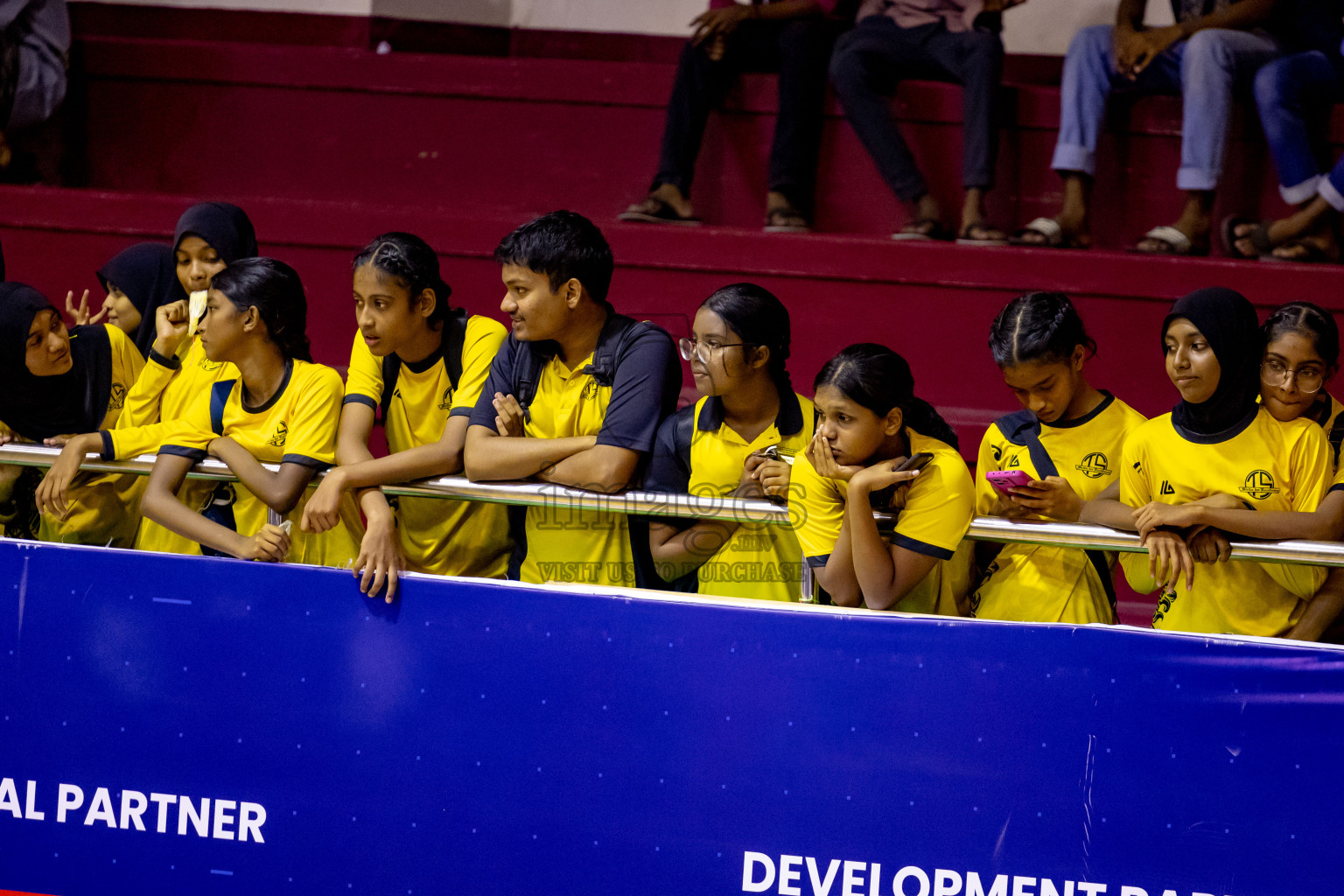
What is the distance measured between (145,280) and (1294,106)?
4.03m

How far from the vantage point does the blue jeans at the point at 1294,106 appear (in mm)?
4398

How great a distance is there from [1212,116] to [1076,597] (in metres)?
2.59

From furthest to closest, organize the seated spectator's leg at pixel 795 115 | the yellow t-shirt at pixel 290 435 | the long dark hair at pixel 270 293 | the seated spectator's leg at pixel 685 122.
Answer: the seated spectator's leg at pixel 685 122 < the seated spectator's leg at pixel 795 115 < the long dark hair at pixel 270 293 < the yellow t-shirt at pixel 290 435

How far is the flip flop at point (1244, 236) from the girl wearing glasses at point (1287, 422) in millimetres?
2025

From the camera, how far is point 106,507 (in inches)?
128

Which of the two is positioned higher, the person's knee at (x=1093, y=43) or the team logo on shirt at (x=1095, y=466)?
the person's knee at (x=1093, y=43)

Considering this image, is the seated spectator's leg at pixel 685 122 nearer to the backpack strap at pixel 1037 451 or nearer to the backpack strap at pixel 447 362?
the backpack strap at pixel 447 362

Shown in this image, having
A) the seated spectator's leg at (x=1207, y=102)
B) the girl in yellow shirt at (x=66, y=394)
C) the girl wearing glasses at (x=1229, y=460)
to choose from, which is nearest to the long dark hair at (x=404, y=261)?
the girl in yellow shirt at (x=66, y=394)

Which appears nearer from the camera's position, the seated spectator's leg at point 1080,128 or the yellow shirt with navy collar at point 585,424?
the yellow shirt with navy collar at point 585,424

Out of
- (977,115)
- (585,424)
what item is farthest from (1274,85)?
(585,424)

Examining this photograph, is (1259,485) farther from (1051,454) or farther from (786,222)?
(786,222)

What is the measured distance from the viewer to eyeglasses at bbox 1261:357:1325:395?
259 centimetres

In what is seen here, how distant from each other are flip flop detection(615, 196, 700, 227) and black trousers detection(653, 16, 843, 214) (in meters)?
0.11

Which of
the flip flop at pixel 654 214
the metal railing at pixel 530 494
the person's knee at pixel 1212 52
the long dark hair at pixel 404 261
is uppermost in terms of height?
the person's knee at pixel 1212 52
